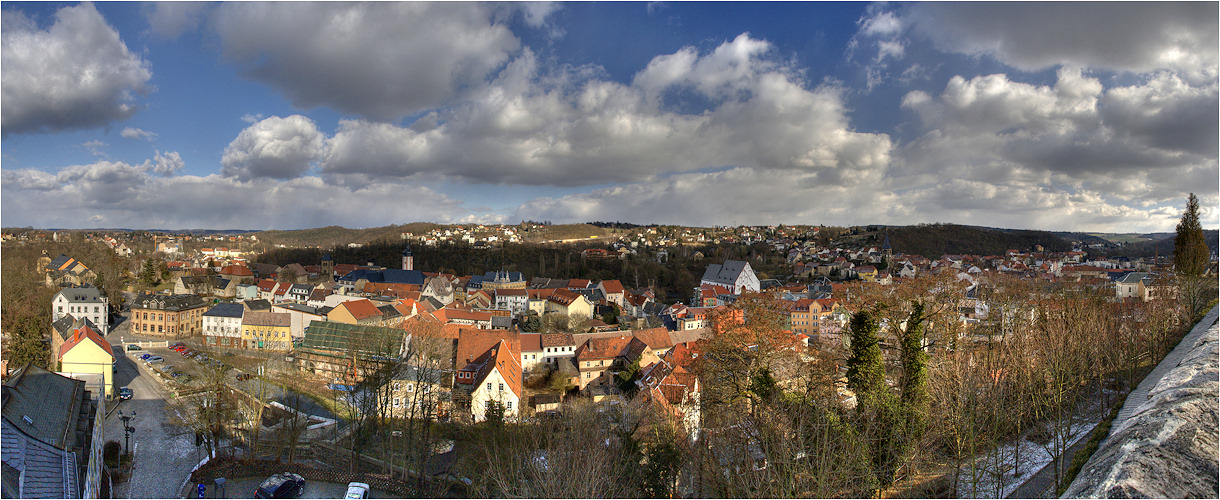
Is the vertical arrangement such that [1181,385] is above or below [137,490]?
above

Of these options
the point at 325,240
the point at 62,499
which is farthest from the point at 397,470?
the point at 325,240

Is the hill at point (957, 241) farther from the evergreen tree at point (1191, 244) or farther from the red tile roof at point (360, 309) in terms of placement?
the red tile roof at point (360, 309)

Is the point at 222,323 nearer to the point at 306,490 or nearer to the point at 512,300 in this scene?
the point at 512,300

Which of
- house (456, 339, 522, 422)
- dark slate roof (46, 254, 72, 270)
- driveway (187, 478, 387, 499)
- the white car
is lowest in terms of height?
driveway (187, 478, 387, 499)

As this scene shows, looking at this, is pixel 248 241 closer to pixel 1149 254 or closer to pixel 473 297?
pixel 473 297

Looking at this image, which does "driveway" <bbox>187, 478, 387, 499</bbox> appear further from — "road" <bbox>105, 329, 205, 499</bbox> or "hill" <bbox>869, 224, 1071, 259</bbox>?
"hill" <bbox>869, 224, 1071, 259</bbox>

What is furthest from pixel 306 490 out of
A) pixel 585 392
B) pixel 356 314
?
pixel 356 314

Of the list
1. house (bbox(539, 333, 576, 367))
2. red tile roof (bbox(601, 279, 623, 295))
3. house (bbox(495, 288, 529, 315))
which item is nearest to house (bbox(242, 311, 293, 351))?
house (bbox(495, 288, 529, 315))

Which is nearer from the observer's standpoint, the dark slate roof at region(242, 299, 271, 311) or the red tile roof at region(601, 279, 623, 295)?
the dark slate roof at region(242, 299, 271, 311)
